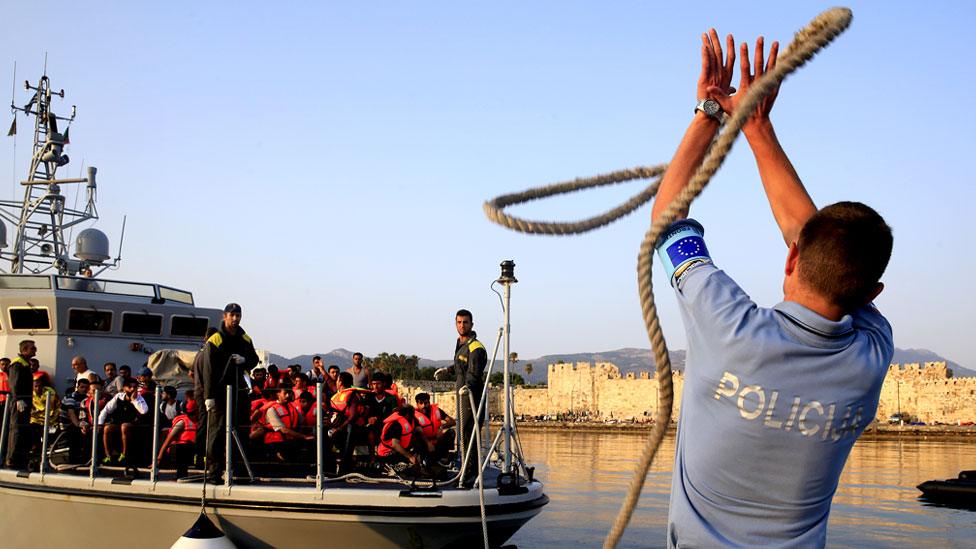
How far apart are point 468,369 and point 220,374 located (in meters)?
2.46

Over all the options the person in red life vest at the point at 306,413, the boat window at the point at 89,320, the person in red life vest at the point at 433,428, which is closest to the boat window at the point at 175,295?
the boat window at the point at 89,320

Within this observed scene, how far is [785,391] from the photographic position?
5.98ft

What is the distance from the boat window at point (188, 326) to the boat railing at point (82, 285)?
1.38 ft

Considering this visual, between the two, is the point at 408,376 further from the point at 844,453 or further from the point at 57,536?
the point at 844,453

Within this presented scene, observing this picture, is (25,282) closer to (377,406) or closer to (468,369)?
(377,406)

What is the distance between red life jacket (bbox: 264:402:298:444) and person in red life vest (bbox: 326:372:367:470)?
41 centimetres

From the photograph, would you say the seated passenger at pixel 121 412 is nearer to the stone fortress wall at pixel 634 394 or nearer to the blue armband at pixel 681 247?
the blue armband at pixel 681 247

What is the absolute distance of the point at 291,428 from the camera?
9.45m

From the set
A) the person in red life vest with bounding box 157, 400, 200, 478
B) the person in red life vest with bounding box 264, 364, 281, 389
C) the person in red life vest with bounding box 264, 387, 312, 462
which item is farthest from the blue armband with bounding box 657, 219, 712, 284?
the person in red life vest with bounding box 264, 364, 281, 389

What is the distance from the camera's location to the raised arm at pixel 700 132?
2041 mm

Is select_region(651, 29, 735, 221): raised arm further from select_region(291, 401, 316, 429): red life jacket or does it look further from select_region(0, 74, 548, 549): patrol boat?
select_region(291, 401, 316, 429): red life jacket

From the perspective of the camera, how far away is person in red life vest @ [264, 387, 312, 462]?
938 cm

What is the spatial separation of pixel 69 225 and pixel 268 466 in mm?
10396

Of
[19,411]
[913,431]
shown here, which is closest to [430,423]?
[19,411]
